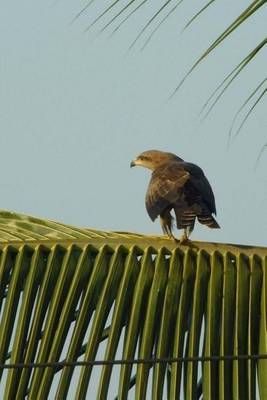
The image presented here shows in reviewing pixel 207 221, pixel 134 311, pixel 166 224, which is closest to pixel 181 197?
pixel 207 221

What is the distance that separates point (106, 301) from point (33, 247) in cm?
34

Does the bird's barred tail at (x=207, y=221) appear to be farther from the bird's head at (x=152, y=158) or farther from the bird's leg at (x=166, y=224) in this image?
the bird's head at (x=152, y=158)

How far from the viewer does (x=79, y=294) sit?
13.1 ft

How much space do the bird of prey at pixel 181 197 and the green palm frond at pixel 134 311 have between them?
1194 mm

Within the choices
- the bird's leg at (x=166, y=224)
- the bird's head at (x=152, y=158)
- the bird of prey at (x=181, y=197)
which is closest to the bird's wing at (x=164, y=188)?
the bird of prey at (x=181, y=197)

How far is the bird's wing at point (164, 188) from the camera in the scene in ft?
19.8

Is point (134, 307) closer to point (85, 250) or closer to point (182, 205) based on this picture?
point (85, 250)

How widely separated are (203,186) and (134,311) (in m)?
2.16

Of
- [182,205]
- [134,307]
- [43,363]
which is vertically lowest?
[43,363]

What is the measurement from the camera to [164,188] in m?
6.20

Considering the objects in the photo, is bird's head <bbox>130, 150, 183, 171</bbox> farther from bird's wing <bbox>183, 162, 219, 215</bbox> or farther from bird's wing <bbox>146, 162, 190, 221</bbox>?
bird's wing <bbox>183, 162, 219, 215</bbox>

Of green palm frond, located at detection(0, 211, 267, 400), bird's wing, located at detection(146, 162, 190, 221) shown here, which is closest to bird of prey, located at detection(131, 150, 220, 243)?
bird's wing, located at detection(146, 162, 190, 221)

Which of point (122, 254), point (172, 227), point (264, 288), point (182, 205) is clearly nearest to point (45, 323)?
point (122, 254)

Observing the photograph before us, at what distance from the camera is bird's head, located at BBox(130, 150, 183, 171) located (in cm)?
813
